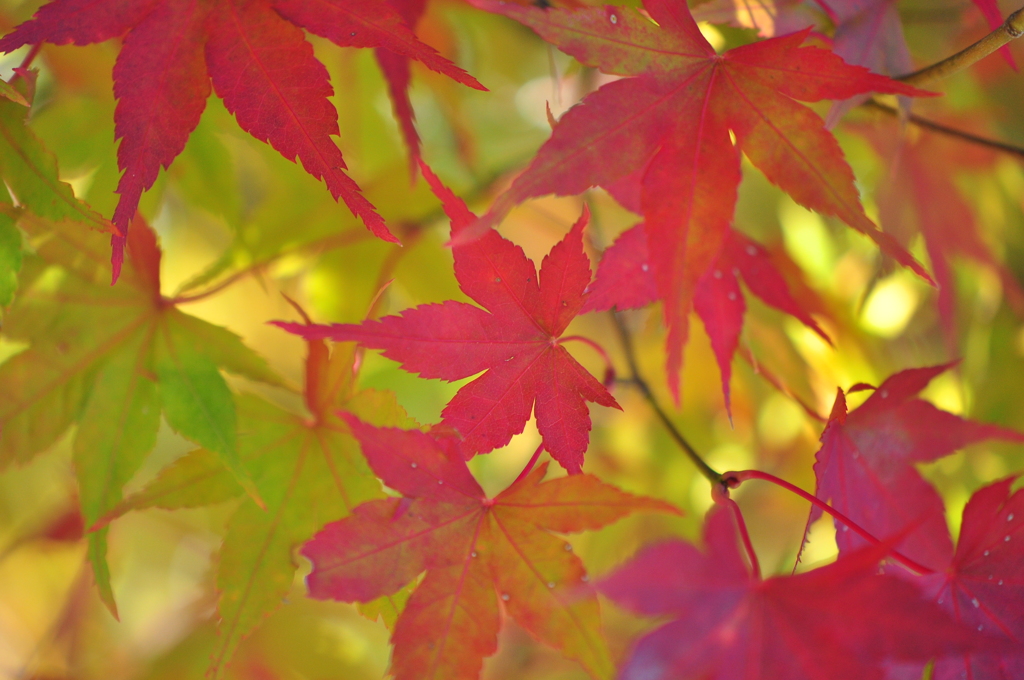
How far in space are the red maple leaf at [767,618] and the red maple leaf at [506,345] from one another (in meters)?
0.12

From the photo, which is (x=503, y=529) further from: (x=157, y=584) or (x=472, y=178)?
(x=157, y=584)

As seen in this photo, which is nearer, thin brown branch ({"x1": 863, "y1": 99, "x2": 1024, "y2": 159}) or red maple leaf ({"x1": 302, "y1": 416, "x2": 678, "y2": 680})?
red maple leaf ({"x1": 302, "y1": 416, "x2": 678, "y2": 680})

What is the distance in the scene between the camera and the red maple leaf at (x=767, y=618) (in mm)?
339

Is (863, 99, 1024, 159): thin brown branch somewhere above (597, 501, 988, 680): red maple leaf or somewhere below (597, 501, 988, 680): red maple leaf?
above

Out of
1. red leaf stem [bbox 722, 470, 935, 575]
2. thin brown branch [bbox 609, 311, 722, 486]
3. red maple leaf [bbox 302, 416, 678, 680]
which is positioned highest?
thin brown branch [bbox 609, 311, 722, 486]

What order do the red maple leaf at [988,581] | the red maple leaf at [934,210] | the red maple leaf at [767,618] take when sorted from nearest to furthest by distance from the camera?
the red maple leaf at [767,618] < the red maple leaf at [988,581] < the red maple leaf at [934,210]

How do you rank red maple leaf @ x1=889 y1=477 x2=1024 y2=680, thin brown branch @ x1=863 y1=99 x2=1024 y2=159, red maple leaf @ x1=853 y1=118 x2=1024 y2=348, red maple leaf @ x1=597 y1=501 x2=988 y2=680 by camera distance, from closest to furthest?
red maple leaf @ x1=597 y1=501 x2=988 y2=680, red maple leaf @ x1=889 y1=477 x2=1024 y2=680, thin brown branch @ x1=863 y1=99 x2=1024 y2=159, red maple leaf @ x1=853 y1=118 x2=1024 y2=348

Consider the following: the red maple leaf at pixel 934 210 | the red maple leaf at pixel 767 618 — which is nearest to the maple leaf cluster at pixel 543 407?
the red maple leaf at pixel 767 618

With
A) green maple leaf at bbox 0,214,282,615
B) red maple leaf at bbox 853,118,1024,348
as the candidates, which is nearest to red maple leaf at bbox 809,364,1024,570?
red maple leaf at bbox 853,118,1024,348

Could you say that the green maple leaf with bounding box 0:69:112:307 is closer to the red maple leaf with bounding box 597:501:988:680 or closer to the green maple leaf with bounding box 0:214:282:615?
the green maple leaf with bounding box 0:214:282:615

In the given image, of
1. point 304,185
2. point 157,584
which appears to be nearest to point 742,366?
point 304,185

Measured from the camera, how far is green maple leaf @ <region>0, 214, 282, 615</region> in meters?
0.53

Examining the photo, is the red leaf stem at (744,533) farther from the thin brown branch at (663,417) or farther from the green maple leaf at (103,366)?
the green maple leaf at (103,366)

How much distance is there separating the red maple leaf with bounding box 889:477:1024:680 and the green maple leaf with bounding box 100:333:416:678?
1.34 feet
